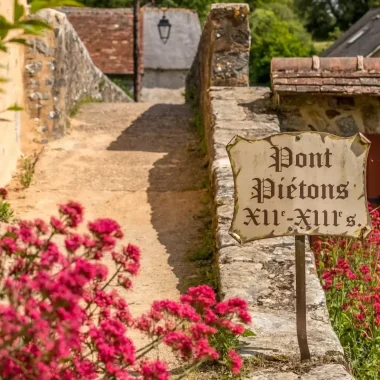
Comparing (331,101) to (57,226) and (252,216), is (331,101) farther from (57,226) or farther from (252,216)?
(57,226)

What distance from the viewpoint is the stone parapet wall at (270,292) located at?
3.73 m

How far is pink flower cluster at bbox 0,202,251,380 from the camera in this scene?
2275 millimetres

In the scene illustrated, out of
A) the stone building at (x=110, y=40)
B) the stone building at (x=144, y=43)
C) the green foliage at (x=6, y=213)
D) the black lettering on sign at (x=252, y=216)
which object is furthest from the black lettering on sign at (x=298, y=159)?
the stone building at (x=144, y=43)

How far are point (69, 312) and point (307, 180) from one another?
5.84 feet

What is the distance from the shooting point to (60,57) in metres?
9.29

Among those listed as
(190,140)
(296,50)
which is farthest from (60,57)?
(296,50)

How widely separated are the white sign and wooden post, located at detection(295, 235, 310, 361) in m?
0.09

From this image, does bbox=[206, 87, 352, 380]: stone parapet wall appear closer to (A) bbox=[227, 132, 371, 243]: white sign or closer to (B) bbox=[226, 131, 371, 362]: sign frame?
(B) bbox=[226, 131, 371, 362]: sign frame

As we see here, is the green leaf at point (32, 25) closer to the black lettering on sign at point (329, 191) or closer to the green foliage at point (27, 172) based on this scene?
the black lettering on sign at point (329, 191)

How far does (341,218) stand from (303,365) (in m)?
0.66

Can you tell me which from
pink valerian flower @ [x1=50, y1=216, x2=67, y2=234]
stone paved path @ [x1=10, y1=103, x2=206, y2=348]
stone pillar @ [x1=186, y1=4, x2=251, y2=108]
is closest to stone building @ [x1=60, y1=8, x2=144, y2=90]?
stone paved path @ [x1=10, y1=103, x2=206, y2=348]

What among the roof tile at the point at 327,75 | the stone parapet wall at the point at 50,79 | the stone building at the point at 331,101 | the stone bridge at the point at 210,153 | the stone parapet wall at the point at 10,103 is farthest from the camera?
the stone parapet wall at the point at 50,79

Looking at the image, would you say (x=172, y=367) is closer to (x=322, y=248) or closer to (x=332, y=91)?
(x=322, y=248)

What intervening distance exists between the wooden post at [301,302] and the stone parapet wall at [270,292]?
0.22 feet
